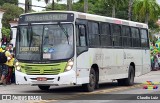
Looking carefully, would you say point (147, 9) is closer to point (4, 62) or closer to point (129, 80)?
point (129, 80)

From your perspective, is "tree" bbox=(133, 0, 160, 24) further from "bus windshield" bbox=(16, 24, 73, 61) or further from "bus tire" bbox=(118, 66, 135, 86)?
"bus windshield" bbox=(16, 24, 73, 61)

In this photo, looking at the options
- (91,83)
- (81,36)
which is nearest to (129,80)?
(91,83)

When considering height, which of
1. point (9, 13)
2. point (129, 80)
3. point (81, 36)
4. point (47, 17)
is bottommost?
point (129, 80)

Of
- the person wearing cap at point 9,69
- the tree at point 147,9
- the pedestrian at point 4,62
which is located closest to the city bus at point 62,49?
the pedestrian at point 4,62

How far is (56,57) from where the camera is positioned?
16.8 m

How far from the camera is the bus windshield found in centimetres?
1681

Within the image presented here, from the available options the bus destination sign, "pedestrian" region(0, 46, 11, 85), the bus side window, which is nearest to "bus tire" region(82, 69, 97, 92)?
the bus side window

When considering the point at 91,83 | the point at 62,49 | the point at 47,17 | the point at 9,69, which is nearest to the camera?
the point at 62,49

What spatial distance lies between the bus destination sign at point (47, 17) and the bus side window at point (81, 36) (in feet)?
1.84

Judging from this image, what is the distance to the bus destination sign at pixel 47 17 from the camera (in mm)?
17188

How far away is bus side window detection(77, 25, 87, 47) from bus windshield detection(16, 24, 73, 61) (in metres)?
0.40

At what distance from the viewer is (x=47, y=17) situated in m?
17.4

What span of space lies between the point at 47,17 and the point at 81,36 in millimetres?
1466

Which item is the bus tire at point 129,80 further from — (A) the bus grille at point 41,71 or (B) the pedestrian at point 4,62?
(A) the bus grille at point 41,71
